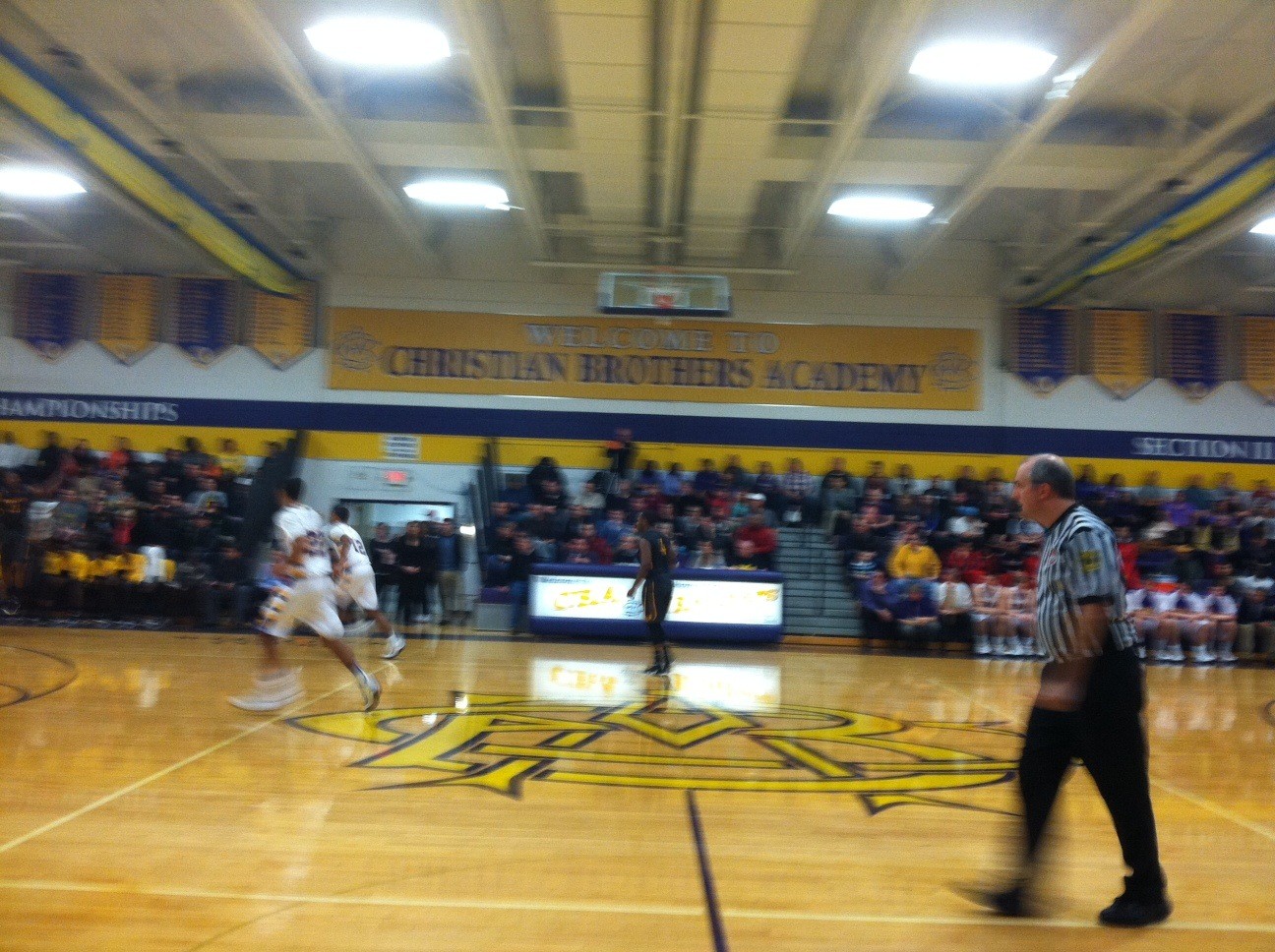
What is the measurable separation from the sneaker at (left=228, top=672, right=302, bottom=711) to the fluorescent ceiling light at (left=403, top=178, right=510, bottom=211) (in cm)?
950

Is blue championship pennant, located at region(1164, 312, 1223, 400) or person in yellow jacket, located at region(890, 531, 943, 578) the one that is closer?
person in yellow jacket, located at region(890, 531, 943, 578)

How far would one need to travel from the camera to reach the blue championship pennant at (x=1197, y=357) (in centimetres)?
1920

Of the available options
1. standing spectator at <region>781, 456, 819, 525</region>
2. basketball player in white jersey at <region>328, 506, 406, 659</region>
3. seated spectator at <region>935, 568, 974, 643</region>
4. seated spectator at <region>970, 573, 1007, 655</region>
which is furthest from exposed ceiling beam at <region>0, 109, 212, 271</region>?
seated spectator at <region>970, 573, 1007, 655</region>

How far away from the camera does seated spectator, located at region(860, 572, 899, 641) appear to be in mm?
15375

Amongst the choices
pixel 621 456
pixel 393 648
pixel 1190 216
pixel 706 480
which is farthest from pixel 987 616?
pixel 393 648

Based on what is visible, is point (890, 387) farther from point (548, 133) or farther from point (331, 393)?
point (331, 393)

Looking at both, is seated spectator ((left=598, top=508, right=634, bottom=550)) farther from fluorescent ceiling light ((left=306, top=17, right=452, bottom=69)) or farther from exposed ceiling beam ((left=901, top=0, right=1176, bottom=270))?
fluorescent ceiling light ((left=306, top=17, right=452, bottom=69))

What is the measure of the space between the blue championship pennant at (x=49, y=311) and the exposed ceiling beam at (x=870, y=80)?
46.0 feet

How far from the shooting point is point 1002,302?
19.3 m

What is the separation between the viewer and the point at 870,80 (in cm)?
1050

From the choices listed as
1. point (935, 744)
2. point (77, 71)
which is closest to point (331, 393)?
point (77, 71)

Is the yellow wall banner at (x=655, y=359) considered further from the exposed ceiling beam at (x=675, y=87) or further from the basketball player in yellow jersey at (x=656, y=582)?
the basketball player in yellow jersey at (x=656, y=582)

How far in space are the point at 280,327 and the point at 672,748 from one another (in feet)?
50.1

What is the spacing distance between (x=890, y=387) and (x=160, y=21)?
1351 cm
